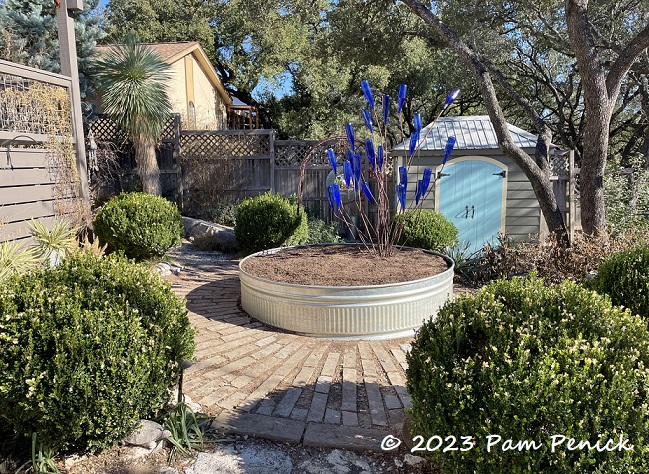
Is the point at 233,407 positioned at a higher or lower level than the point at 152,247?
lower

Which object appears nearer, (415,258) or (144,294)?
(144,294)

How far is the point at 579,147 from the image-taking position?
17688 mm

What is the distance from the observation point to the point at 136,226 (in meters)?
6.43

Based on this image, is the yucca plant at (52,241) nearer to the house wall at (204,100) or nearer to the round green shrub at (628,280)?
the round green shrub at (628,280)

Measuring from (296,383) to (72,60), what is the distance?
5683mm

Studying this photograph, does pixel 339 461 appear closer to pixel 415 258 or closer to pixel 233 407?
pixel 233 407

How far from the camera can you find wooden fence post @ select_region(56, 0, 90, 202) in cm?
635

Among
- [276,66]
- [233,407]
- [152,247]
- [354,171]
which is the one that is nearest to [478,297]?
[233,407]

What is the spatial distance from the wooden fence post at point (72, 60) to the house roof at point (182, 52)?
5888 mm

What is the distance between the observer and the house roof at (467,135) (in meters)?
8.68

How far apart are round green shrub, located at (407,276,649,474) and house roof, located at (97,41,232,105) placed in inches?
477

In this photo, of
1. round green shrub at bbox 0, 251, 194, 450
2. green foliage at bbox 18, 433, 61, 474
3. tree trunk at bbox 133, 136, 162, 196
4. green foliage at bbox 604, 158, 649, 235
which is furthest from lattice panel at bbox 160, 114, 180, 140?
green foliage at bbox 18, 433, 61, 474

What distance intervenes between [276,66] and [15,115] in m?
13.2

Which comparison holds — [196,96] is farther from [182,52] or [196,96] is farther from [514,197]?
[514,197]
